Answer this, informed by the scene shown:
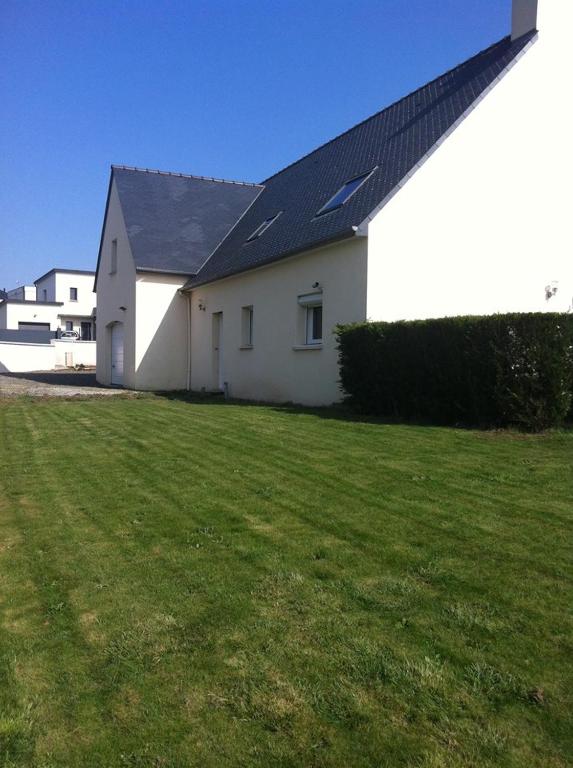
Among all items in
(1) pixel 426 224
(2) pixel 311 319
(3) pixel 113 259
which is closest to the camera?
(1) pixel 426 224

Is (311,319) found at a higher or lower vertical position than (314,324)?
higher

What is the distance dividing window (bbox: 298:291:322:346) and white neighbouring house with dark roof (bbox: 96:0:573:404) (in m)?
0.03

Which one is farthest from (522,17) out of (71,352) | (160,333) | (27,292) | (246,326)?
(27,292)

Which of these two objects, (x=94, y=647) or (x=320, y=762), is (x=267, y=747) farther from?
(x=94, y=647)

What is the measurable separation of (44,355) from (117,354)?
18531 mm

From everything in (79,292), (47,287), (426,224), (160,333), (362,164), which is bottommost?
(160,333)

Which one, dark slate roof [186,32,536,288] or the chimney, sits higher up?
the chimney

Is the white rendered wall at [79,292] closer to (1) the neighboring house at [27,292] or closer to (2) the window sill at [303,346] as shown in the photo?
(1) the neighboring house at [27,292]

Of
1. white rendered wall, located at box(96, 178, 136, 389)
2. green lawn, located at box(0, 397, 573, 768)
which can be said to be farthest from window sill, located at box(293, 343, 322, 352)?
white rendered wall, located at box(96, 178, 136, 389)

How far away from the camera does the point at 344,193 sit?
15.1 metres

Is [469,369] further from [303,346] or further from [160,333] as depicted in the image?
[160,333]

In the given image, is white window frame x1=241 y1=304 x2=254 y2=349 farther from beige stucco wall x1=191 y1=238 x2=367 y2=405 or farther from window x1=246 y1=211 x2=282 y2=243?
window x1=246 y1=211 x2=282 y2=243

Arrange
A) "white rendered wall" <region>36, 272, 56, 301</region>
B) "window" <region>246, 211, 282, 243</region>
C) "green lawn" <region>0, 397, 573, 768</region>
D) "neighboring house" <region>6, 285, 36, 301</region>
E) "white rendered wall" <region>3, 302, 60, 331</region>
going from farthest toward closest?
"neighboring house" <region>6, 285, 36, 301</region>, "white rendered wall" <region>36, 272, 56, 301</region>, "white rendered wall" <region>3, 302, 60, 331</region>, "window" <region>246, 211, 282, 243</region>, "green lawn" <region>0, 397, 573, 768</region>

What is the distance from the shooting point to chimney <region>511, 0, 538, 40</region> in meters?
13.9
